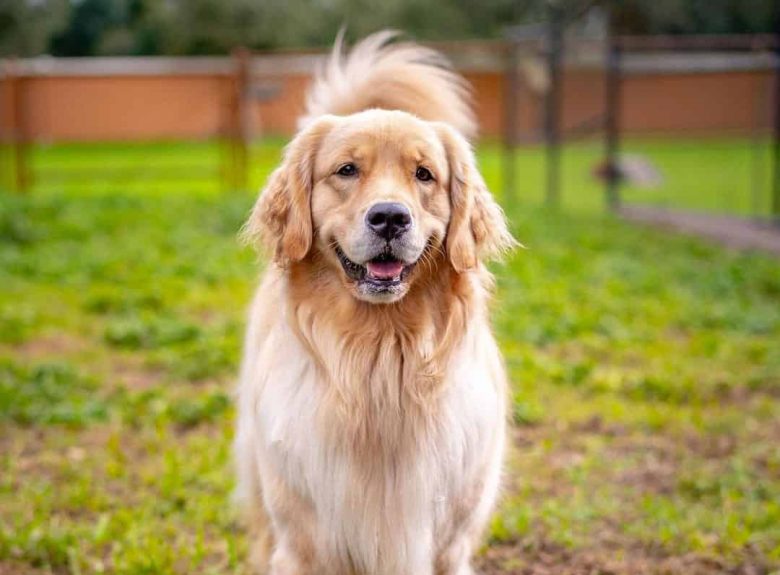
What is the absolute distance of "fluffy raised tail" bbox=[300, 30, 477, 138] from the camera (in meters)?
4.28

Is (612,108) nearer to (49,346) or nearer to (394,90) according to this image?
(49,346)

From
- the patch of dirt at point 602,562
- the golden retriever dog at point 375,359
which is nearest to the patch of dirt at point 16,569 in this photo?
the golden retriever dog at point 375,359

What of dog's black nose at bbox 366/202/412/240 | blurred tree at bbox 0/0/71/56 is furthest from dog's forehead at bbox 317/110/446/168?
blurred tree at bbox 0/0/71/56

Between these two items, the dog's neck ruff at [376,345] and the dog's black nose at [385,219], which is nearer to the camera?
the dog's black nose at [385,219]

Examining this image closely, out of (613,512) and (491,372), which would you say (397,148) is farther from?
(613,512)

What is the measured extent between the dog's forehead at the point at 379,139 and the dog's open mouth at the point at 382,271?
40 centimetres

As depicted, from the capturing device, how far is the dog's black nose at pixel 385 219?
320 centimetres

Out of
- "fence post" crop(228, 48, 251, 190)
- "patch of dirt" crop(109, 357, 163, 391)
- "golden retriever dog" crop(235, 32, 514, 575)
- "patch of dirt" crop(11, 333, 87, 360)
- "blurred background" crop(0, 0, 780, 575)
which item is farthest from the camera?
"fence post" crop(228, 48, 251, 190)

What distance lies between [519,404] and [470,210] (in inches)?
101

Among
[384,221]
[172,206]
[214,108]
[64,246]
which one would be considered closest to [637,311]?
[384,221]

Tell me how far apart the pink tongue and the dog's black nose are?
0.39ft

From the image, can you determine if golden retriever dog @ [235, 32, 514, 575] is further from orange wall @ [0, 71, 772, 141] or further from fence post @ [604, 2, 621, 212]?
orange wall @ [0, 71, 772, 141]

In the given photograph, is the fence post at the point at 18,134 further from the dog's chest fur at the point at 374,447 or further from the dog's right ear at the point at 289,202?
the dog's chest fur at the point at 374,447

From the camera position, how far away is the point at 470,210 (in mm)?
3594
